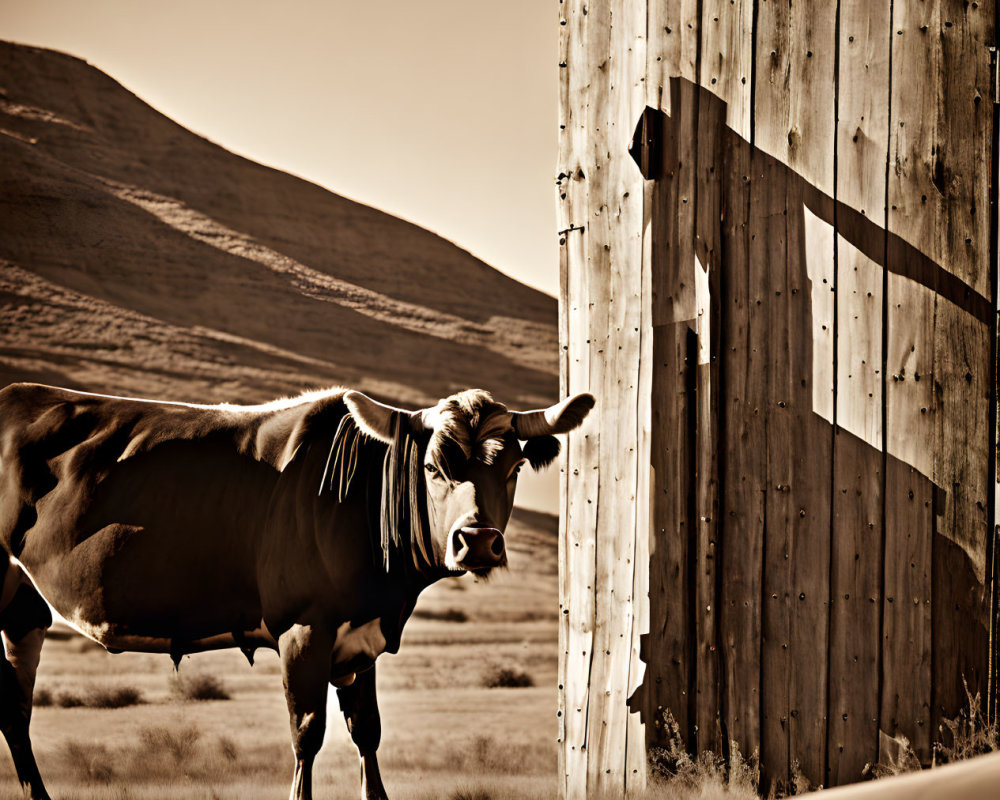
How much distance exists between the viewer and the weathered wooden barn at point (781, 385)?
435 cm

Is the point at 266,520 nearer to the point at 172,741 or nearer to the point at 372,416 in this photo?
the point at 372,416

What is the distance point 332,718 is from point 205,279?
26.5 feet

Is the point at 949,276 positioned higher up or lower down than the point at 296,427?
higher up

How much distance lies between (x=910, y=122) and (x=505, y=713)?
5663 millimetres

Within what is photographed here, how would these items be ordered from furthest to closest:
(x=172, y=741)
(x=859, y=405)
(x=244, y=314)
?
(x=244, y=314) → (x=172, y=741) → (x=859, y=405)

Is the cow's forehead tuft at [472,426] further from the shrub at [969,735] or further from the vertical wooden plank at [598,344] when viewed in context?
the shrub at [969,735]

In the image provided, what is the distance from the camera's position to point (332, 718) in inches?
186

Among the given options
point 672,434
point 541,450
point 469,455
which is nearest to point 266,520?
point 469,455

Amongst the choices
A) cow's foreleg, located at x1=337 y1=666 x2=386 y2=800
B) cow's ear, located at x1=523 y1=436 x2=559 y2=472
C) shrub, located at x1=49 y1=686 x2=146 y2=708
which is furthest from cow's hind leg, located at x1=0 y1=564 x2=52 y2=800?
shrub, located at x1=49 y1=686 x2=146 y2=708

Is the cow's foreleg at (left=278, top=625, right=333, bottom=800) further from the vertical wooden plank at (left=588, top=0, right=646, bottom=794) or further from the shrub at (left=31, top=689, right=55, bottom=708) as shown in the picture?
the shrub at (left=31, top=689, right=55, bottom=708)

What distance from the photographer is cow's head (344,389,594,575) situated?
387 centimetres

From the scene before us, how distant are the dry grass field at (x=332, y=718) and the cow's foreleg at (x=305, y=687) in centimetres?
69

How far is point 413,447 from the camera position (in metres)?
4.25

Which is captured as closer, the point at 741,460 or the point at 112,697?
the point at 741,460
